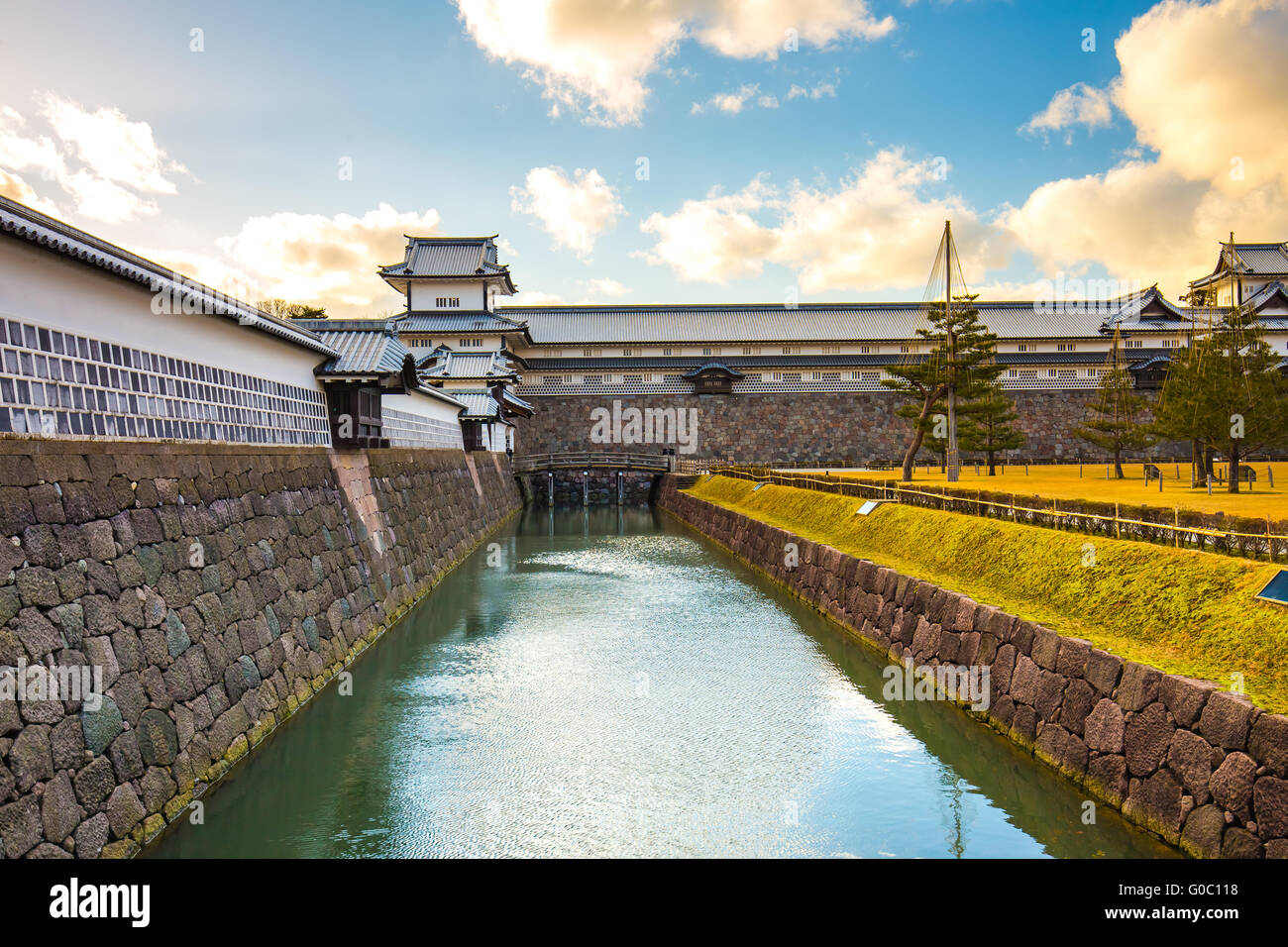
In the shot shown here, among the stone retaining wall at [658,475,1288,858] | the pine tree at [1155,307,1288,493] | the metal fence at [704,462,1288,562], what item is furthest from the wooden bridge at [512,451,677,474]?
the stone retaining wall at [658,475,1288,858]

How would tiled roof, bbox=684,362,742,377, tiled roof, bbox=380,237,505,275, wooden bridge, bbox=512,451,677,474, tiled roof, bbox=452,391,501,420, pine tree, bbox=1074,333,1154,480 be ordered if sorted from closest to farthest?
1. pine tree, bbox=1074,333,1154,480
2. tiled roof, bbox=452,391,501,420
3. wooden bridge, bbox=512,451,677,474
4. tiled roof, bbox=380,237,505,275
5. tiled roof, bbox=684,362,742,377

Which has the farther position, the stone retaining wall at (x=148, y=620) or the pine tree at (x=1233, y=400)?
the pine tree at (x=1233, y=400)

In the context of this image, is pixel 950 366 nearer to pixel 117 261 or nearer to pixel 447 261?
pixel 117 261

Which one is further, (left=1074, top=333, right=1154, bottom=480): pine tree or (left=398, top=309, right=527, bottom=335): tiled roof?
(left=398, top=309, right=527, bottom=335): tiled roof

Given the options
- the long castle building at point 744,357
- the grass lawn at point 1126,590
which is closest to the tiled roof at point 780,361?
the long castle building at point 744,357

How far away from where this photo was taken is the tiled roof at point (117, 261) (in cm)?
523

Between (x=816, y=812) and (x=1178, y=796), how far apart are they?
2.64 metres

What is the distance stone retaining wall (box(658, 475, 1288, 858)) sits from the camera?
471 centimetres

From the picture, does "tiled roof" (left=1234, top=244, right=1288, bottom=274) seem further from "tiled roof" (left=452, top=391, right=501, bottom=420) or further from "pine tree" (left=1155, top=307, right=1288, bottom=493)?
"tiled roof" (left=452, top=391, right=501, bottom=420)

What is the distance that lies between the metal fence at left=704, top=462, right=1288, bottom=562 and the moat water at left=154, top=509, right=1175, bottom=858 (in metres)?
2.66

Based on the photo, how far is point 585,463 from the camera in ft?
125

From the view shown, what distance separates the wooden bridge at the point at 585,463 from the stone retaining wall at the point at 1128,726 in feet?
92.2

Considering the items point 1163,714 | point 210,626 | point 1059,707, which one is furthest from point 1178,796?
point 210,626

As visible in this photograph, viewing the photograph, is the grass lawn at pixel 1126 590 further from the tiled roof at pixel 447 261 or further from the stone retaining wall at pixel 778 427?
the tiled roof at pixel 447 261
